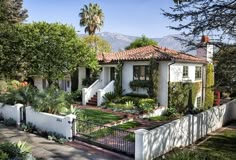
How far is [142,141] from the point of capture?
33.7 feet

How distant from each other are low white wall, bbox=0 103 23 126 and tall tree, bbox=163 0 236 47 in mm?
11158

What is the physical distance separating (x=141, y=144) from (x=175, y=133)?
9.64 ft

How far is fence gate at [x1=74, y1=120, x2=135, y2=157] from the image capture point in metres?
11.3

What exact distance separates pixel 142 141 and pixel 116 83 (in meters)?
13.5

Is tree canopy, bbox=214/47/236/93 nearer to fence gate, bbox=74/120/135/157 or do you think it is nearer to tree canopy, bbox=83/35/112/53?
fence gate, bbox=74/120/135/157

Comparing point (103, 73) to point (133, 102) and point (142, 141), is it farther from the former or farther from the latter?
point (142, 141)

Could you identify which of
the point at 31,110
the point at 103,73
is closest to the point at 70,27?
the point at 103,73

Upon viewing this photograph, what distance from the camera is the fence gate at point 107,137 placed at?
11.3 meters

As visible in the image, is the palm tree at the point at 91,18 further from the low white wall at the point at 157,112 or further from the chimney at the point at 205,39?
the chimney at the point at 205,39

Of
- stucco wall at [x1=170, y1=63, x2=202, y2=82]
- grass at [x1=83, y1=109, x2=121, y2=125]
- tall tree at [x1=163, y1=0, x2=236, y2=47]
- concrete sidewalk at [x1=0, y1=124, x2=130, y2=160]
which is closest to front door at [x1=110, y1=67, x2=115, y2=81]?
grass at [x1=83, y1=109, x2=121, y2=125]

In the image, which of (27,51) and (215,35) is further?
(27,51)

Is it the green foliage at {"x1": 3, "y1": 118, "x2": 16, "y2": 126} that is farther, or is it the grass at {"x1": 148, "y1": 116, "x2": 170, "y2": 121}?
the grass at {"x1": 148, "y1": 116, "x2": 170, "y2": 121}

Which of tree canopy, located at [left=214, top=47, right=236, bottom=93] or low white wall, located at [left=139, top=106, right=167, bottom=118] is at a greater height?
tree canopy, located at [left=214, top=47, right=236, bottom=93]

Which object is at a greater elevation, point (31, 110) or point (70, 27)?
point (70, 27)
